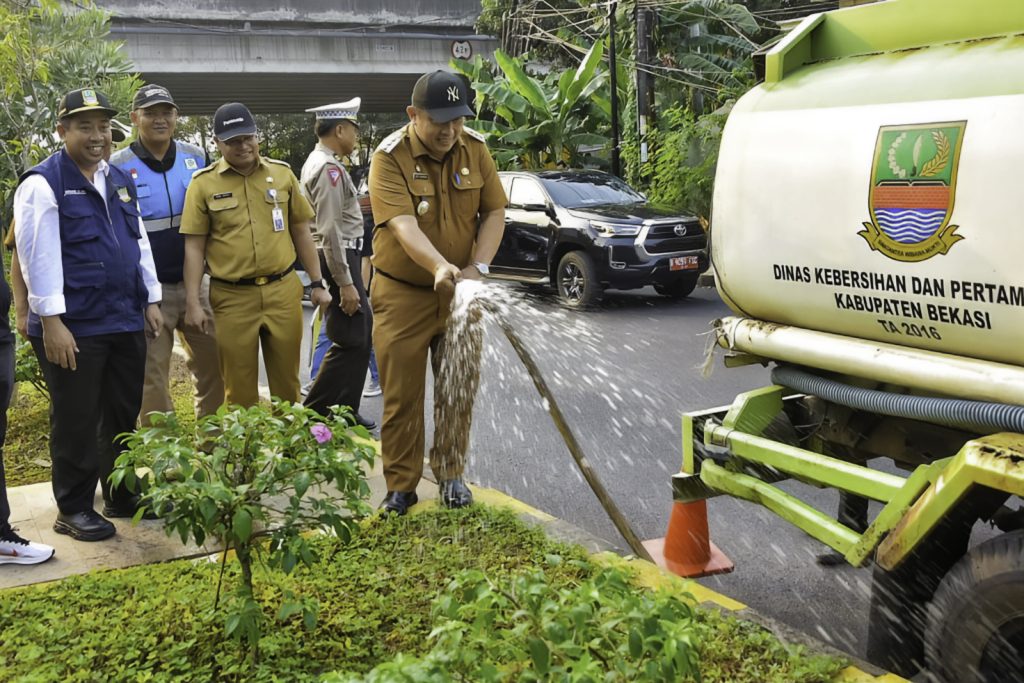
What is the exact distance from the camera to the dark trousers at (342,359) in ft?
21.1

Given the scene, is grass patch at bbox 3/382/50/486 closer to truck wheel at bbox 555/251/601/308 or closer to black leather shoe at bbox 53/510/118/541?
black leather shoe at bbox 53/510/118/541

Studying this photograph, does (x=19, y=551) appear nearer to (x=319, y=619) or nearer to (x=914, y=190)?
(x=319, y=619)

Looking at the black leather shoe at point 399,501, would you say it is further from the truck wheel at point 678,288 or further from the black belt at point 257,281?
the truck wheel at point 678,288

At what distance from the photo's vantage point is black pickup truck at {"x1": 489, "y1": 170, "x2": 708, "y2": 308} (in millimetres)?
13258

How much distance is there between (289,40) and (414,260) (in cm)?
2635

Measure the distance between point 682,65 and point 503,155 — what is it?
426 cm

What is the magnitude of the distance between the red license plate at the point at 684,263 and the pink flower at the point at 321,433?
1021 cm

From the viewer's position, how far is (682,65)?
63.7 ft

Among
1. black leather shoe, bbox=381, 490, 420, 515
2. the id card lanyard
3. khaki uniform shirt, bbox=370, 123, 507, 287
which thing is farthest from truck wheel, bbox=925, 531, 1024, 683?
the id card lanyard

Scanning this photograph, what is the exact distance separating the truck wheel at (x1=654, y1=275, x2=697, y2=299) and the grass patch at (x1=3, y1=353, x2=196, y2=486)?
668 cm

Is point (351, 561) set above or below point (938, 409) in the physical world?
below

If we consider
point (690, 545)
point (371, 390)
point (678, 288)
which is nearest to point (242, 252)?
point (690, 545)

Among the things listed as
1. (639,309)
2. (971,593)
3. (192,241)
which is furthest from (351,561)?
(639,309)

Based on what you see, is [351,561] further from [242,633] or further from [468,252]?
[468,252]
